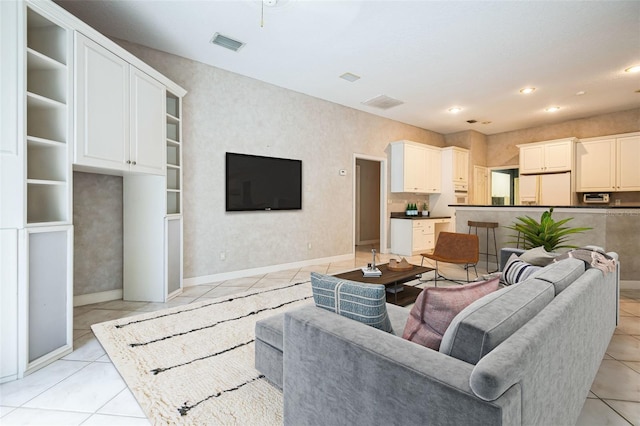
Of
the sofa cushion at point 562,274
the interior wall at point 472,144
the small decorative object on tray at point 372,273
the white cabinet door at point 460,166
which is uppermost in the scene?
the interior wall at point 472,144

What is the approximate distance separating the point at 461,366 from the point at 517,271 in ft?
6.26

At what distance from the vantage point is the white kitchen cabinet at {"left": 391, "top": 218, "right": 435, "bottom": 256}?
21.0 ft

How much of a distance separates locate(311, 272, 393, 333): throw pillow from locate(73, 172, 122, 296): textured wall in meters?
3.05

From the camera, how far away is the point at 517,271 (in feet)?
7.86

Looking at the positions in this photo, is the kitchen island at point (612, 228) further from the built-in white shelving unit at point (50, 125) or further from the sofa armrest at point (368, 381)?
the built-in white shelving unit at point (50, 125)

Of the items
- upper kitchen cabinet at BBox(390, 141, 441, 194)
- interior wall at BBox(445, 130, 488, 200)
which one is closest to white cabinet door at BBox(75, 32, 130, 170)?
upper kitchen cabinet at BBox(390, 141, 441, 194)

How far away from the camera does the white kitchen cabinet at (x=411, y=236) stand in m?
6.41

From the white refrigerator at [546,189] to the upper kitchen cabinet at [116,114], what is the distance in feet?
23.6

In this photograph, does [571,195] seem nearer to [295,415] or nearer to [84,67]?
[295,415]

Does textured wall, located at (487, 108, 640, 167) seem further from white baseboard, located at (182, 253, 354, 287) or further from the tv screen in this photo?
the tv screen

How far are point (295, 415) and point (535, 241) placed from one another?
149 inches

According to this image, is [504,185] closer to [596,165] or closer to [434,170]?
[596,165]

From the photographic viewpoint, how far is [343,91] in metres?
5.05

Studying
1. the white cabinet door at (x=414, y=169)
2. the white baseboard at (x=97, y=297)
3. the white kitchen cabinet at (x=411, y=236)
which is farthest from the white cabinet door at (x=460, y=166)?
the white baseboard at (x=97, y=297)
